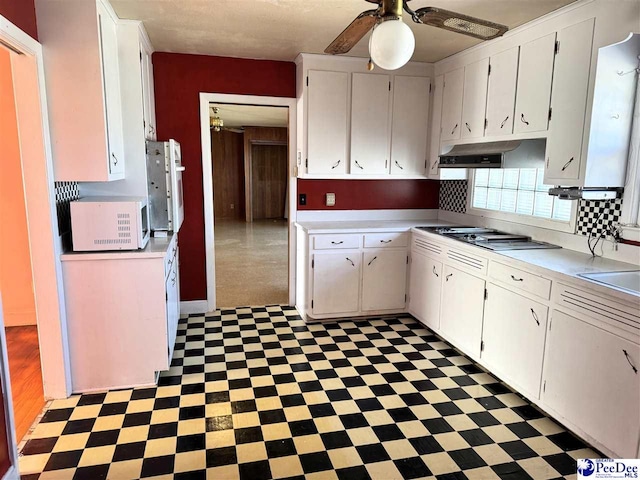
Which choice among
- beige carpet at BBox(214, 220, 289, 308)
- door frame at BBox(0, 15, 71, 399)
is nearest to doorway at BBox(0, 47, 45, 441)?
door frame at BBox(0, 15, 71, 399)

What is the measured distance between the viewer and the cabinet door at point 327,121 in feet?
12.4

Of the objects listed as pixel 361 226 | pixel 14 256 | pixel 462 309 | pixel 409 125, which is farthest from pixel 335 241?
pixel 14 256

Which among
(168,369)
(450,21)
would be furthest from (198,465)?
(450,21)

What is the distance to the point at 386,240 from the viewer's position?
3.87 m

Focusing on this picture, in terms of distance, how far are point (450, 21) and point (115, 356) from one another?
2601 millimetres

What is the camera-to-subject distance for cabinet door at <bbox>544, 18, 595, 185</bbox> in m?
2.46

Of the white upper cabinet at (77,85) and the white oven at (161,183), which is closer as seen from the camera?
the white upper cabinet at (77,85)

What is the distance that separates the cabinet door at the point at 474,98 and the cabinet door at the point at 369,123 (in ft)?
2.31

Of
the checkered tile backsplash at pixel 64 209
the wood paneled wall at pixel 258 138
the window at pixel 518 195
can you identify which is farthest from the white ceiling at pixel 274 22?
the wood paneled wall at pixel 258 138

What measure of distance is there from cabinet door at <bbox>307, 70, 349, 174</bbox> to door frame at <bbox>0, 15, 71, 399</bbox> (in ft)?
6.76

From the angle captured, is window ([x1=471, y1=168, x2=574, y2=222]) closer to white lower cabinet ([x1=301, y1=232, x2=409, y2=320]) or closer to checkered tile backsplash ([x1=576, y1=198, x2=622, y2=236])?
checkered tile backsplash ([x1=576, y1=198, x2=622, y2=236])

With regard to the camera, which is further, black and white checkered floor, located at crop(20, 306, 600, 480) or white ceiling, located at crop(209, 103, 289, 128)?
white ceiling, located at crop(209, 103, 289, 128)

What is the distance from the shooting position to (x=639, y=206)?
8.17 feet

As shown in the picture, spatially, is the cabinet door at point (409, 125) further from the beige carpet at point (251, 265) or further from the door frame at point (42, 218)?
the door frame at point (42, 218)
